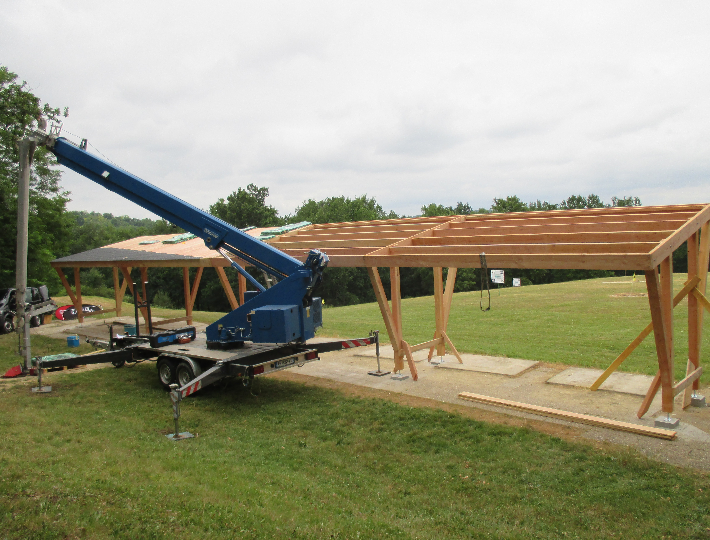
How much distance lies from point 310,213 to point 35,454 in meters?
79.9

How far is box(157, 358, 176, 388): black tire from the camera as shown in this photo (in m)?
10.5

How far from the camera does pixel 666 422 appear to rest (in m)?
7.67

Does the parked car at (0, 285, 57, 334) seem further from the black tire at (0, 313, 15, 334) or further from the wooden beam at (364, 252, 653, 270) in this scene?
the wooden beam at (364, 252, 653, 270)

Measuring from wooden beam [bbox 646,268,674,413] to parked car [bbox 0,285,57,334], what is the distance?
59.1ft

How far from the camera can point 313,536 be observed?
4.67 meters

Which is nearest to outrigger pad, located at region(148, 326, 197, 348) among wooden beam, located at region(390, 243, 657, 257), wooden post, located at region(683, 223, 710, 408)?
wooden beam, located at region(390, 243, 657, 257)

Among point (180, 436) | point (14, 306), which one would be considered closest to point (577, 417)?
point (180, 436)

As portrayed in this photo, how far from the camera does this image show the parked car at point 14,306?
63.3 ft

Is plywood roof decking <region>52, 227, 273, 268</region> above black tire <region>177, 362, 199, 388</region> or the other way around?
above

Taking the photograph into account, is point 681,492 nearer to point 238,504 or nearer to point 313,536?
point 313,536

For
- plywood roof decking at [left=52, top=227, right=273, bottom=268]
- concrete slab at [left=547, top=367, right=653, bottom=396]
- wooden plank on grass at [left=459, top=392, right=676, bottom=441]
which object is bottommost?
concrete slab at [left=547, top=367, right=653, bottom=396]

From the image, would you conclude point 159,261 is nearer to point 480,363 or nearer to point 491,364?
point 480,363

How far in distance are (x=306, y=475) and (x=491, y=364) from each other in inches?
286

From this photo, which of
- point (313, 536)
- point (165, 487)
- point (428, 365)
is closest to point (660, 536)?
point (313, 536)
